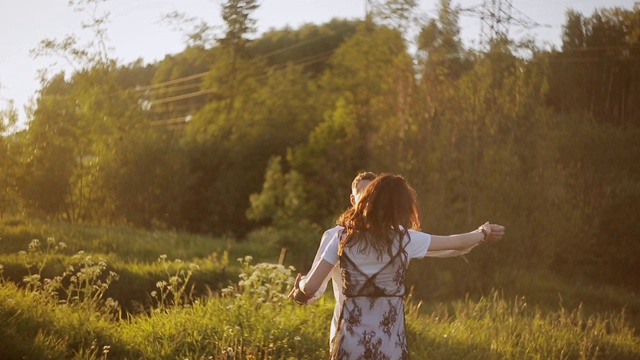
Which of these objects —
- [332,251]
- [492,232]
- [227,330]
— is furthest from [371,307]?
[227,330]

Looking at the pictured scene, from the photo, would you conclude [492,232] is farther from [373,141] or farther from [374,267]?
[373,141]

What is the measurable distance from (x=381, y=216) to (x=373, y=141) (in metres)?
16.7

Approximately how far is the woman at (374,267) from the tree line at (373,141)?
13047mm

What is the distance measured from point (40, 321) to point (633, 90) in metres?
26.7

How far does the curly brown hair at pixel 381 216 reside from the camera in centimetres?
467

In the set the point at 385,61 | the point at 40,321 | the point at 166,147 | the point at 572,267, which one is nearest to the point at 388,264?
the point at 40,321

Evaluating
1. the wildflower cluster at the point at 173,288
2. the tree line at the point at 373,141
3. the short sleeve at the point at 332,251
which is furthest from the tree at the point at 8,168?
the short sleeve at the point at 332,251

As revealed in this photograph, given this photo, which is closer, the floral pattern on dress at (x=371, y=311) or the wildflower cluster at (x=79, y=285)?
the floral pattern on dress at (x=371, y=311)

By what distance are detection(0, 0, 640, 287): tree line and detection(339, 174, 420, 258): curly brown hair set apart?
13.2 metres

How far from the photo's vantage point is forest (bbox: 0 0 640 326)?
A: 18594 mm

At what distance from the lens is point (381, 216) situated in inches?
184

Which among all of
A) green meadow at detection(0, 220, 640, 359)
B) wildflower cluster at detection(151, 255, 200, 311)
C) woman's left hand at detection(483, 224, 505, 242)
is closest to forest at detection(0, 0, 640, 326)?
wildflower cluster at detection(151, 255, 200, 311)

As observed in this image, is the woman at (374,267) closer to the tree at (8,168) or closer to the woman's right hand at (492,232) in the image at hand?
the woman's right hand at (492,232)

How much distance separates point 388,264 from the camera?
4.75m
